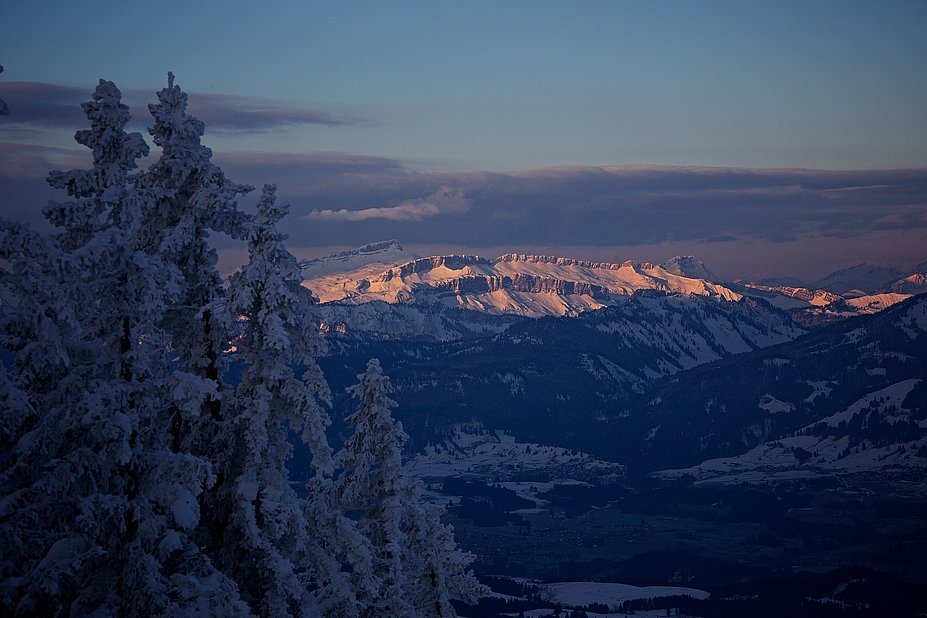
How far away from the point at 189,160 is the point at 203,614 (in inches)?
516

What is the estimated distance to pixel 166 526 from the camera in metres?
28.4

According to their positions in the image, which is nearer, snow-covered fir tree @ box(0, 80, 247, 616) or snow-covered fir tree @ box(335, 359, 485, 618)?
snow-covered fir tree @ box(0, 80, 247, 616)

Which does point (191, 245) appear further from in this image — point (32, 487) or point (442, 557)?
point (442, 557)

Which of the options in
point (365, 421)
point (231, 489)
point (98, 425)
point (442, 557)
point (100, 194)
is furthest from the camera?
point (442, 557)

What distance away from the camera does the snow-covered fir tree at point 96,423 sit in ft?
86.2

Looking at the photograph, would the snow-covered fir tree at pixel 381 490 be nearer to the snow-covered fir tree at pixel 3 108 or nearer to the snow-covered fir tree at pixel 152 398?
the snow-covered fir tree at pixel 152 398

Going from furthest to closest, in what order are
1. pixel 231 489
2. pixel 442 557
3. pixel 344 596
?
pixel 442 557 < pixel 344 596 < pixel 231 489

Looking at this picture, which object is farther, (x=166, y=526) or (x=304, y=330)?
(x=304, y=330)

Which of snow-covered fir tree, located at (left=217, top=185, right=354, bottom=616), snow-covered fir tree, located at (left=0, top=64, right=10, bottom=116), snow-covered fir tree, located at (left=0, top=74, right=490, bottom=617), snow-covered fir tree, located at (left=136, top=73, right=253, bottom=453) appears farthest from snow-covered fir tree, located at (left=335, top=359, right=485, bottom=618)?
snow-covered fir tree, located at (left=0, top=64, right=10, bottom=116)

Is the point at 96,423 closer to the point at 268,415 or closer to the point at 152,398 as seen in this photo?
the point at 152,398

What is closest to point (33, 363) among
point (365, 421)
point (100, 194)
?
point (100, 194)

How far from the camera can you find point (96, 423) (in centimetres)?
2639

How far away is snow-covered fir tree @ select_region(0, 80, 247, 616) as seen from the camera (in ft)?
86.2

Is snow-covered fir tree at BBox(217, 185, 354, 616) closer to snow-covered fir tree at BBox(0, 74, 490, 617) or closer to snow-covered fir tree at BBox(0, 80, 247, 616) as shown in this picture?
snow-covered fir tree at BBox(0, 74, 490, 617)
